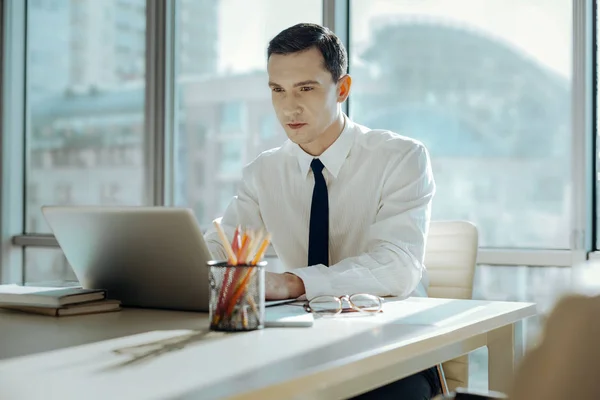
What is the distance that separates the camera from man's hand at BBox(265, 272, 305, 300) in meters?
1.76

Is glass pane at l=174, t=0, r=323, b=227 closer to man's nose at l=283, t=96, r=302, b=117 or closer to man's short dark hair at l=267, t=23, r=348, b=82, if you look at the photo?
man's short dark hair at l=267, t=23, r=348, b=82

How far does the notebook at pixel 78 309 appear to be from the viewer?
1.66 m

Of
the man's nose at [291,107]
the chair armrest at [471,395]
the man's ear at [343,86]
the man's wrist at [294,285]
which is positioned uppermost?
the man's ear at [343,86]

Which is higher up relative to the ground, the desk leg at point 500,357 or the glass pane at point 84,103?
the glass pane at point 84,103

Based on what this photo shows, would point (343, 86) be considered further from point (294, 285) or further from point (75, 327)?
point (75, 327)

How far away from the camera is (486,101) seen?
3172 millimetres

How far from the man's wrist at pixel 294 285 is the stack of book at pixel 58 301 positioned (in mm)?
378

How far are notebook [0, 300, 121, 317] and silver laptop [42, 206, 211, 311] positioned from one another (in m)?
0.05

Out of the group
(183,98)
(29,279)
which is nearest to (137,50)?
(183,98)

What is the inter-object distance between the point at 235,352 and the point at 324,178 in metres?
1.16

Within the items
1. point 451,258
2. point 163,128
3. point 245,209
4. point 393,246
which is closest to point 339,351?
point 393,246

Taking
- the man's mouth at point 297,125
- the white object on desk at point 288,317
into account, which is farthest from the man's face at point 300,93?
the white object on desk at point 288,317

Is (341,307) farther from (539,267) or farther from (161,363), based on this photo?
(539,267)

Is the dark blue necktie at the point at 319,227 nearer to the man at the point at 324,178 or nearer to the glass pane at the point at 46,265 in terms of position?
the man at the point at 324,178
